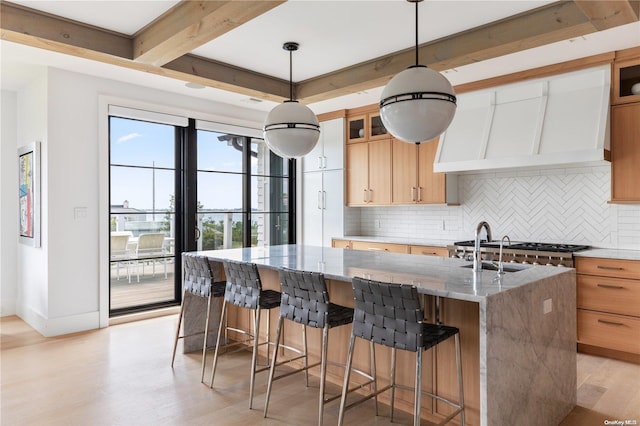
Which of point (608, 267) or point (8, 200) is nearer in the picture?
point (608, 267)

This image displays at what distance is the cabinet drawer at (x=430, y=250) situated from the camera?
4637mm

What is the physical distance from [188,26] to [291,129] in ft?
3.10

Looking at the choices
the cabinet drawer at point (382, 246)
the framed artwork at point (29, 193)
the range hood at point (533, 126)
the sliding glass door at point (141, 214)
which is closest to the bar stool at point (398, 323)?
the range hood at point (533, 126)

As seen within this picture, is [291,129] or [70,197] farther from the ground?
[291,129]

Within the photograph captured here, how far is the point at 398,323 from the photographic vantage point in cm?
212

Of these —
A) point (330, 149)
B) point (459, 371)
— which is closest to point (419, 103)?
point (459, 371)

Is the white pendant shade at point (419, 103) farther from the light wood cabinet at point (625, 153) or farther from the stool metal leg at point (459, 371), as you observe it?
the light wood cabinet at point (625, 153)

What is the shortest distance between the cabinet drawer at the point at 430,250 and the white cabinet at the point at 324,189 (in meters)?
1.32

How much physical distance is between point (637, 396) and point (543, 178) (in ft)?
7.33

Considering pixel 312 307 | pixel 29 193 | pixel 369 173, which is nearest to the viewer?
pixel 312 307

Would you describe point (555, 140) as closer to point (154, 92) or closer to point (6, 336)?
point (154, 92)

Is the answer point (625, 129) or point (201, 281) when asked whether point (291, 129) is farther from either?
point (625, 129)

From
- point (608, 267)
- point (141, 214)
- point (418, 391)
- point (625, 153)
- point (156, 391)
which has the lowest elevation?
point (156, 391)

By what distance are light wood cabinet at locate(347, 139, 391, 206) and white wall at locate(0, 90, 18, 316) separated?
4.17 meters
